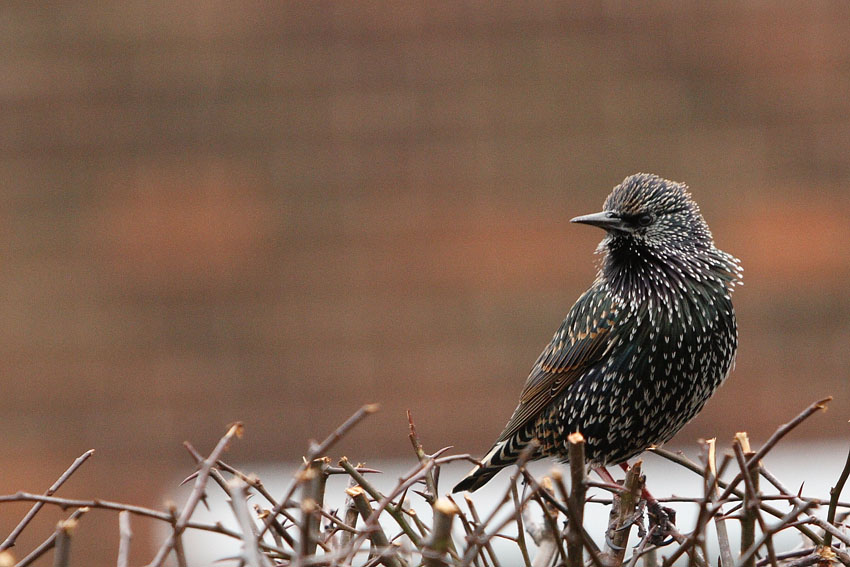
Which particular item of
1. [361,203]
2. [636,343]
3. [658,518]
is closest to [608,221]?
[636,343]

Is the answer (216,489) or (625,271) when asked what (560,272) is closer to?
(216,489)

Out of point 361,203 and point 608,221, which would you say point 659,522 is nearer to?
point 608,221

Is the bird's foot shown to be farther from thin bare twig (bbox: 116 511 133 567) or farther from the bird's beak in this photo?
thin bare twig (bbox: 116 511 133 567)

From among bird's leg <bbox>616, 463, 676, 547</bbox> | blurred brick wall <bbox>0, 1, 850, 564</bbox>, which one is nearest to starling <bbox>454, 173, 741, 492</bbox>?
bird's leg <bbox>616, 463, 676, 547</bbox>

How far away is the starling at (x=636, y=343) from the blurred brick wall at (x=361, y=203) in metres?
2.29

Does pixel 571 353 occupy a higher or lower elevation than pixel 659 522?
higher

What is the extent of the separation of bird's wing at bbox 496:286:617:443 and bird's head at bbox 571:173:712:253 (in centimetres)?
18

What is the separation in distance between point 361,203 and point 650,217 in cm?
272

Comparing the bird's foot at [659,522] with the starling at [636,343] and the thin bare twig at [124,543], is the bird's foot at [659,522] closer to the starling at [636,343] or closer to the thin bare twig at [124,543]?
the starling at [636,343]

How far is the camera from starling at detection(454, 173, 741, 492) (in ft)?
9.74

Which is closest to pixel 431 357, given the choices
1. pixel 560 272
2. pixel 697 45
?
pixel 560 272

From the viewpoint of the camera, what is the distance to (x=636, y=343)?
9.89 ft

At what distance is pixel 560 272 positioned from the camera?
5.70 metres

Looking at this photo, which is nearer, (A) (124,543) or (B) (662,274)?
(A) (124,543)
